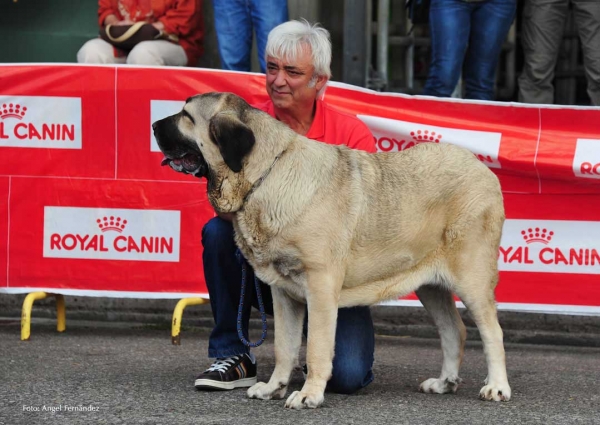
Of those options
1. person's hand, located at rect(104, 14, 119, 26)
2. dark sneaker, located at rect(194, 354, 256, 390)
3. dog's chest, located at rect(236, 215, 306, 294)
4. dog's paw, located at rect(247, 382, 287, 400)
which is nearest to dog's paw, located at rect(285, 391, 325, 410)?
dog's paw, located at rect(247, 382, 287, 400)

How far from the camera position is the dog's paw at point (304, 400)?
15.6 ft

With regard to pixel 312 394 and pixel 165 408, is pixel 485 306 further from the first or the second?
pixel 165 408

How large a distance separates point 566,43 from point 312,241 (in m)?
5.44

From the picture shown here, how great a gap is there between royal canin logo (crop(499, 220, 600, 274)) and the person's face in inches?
85.4

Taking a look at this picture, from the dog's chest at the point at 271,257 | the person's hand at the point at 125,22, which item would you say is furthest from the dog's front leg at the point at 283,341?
the person's hand at the point at 125,22

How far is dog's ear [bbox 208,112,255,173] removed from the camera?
15.3 feet

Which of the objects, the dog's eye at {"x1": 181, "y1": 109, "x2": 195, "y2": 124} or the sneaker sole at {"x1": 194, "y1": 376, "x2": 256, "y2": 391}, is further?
the sneaker sole at {"x1": 194, "y1": 376, "x2": 256, "y2": 391}

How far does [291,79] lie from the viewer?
5.34 m

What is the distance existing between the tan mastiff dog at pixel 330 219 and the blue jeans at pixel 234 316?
35 cm

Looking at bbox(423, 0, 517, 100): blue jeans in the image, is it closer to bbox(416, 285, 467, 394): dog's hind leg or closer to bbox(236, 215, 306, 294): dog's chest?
bbox(416, 285, 467, 394): dog's hind leg

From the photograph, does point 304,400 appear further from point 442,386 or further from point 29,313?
point 29,313

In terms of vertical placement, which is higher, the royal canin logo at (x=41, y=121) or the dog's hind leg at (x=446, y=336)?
the royal canin logo at (x=41, y=121)

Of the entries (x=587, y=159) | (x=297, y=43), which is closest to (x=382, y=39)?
(x=587, y=159)

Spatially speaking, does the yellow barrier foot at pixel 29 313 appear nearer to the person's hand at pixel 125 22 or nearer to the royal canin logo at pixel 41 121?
the royal canin logo at pixel 41 121
